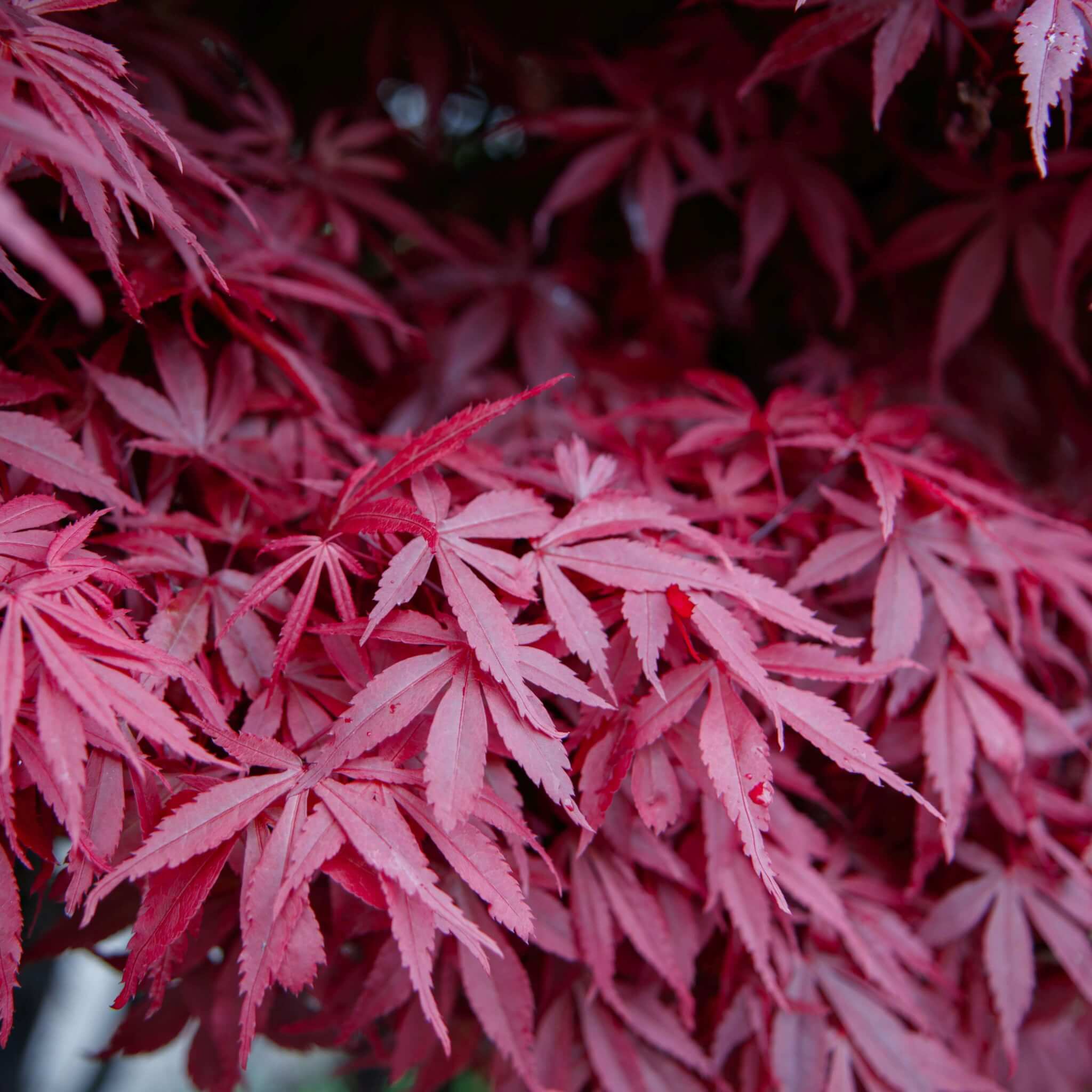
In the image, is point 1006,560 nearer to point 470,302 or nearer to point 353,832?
point 353,832

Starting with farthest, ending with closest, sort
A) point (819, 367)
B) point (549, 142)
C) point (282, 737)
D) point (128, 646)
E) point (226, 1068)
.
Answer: point (549, 142)
point (819, 367)
point (226, 1068)
point (282, 737)
point (128, 646)

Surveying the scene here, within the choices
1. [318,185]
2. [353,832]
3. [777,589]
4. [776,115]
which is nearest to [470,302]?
[318,185]

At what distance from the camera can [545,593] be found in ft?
1.79

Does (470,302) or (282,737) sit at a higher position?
(470,302)

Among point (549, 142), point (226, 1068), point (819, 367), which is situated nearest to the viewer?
point (226, 1068)

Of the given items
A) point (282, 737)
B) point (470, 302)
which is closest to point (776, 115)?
point (470, 302)

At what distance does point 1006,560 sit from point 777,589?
0.28m

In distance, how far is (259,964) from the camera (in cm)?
45

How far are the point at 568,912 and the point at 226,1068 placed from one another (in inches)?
12.9

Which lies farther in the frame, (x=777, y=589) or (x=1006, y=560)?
(x=1006, y=560)

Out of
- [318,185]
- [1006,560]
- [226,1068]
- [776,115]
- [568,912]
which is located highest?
[776,115]

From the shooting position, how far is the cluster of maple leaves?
0.48 meters

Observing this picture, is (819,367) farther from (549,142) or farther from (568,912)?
(568,912)

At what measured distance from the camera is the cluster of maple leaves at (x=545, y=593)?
0.48 metres
